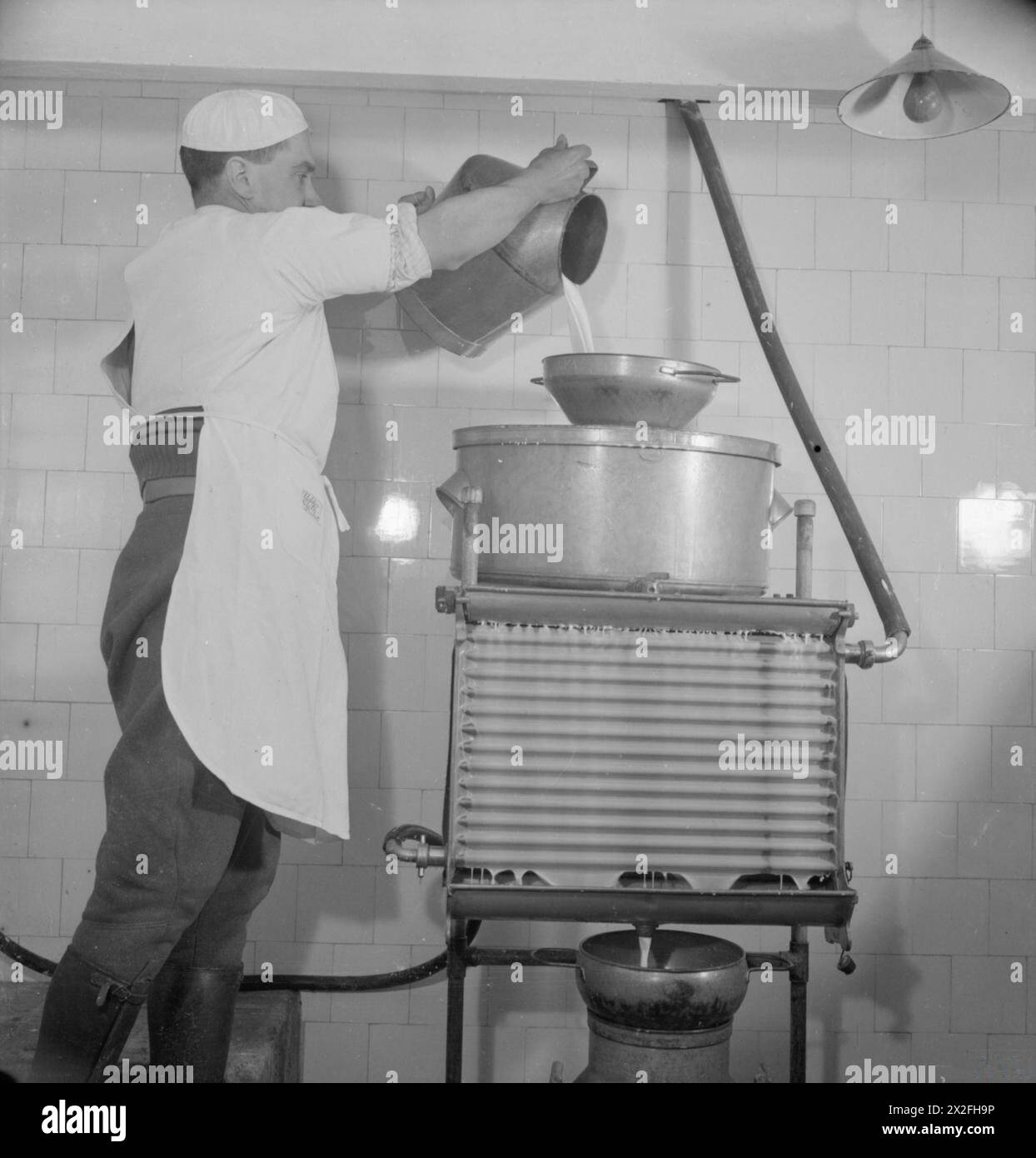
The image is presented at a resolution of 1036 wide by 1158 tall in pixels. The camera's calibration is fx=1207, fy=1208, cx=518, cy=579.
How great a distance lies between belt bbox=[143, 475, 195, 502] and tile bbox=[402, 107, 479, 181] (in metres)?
1.26

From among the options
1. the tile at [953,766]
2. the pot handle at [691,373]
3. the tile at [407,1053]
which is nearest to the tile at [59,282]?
the pot handle at [691,373]

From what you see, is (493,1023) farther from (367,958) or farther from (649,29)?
(649,29)

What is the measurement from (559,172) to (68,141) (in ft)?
4.74

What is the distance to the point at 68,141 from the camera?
3.04 meters

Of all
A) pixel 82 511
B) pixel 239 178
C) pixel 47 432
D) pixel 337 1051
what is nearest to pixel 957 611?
pixel 337 1051

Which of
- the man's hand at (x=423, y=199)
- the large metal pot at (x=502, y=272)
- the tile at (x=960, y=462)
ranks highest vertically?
the man's hand at (x=423, y=199)

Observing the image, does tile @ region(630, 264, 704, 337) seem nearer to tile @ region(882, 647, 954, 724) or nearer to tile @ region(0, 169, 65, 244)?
tile @ region(882, 647, 954, 724)

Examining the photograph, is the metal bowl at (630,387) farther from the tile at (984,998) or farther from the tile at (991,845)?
the tile at (984,998)

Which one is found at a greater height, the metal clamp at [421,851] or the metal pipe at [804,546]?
the metal pipe at [804,546]

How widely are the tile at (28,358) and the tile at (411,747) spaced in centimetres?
120

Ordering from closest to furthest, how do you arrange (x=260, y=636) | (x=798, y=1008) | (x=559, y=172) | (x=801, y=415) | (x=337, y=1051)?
(x=260, y=636) → (x=559, y=172) → (x=798, y=1008) → (x=801, y=415) → (x=337, y=1051)

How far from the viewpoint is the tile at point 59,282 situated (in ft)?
9.94

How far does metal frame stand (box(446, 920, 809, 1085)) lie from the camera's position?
2.35 metres

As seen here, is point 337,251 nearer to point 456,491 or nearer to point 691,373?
point 456,491
